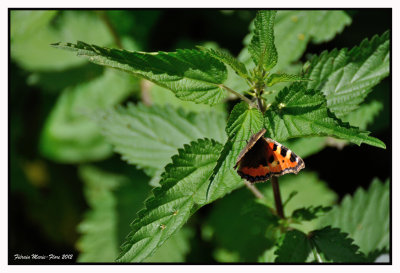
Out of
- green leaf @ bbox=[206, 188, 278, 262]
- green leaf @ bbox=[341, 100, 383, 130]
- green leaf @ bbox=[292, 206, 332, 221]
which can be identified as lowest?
green leaf @ bbox=[206, 188, 278, 262]

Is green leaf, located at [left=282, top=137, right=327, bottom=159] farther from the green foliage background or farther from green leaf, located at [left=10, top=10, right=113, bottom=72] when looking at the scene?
green leaf, located at [left=10, top=10, right=113, bottom=72]

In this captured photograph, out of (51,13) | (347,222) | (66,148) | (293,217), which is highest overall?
(51,13)

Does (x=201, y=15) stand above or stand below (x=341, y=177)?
above

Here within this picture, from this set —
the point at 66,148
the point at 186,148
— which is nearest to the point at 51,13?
the point at 66,148

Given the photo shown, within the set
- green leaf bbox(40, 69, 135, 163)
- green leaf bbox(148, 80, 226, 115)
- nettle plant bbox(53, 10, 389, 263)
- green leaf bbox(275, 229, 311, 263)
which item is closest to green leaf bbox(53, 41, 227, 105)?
nettle plant bbox(53, 10, 389, 263)

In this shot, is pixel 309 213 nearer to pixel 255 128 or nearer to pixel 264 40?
pixel 255 128

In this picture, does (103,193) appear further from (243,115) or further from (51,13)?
(243,115)

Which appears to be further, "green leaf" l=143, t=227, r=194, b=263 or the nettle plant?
"green leaf" l=143, t=227, r=194, b=263
